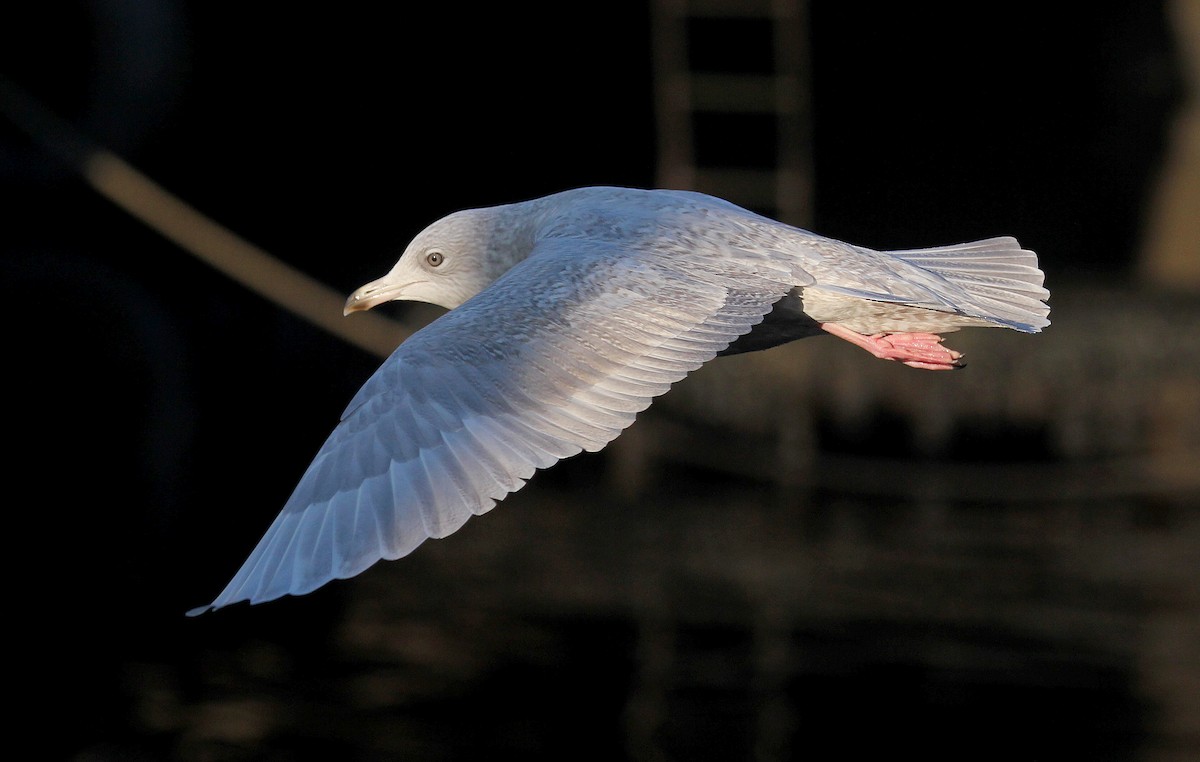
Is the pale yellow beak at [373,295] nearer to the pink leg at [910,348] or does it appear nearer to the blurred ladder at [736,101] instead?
the pink leg at [910,348]

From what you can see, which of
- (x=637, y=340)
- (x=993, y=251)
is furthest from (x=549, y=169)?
(x=637, y=340)

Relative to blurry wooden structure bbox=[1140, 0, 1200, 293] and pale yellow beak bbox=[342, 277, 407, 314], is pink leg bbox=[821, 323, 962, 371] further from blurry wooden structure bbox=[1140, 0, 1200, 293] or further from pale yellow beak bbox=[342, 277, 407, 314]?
blurry wooden structure bbox=[1140, 0, 1200, 293]

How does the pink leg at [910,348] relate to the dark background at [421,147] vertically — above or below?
above

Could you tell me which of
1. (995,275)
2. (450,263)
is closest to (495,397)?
(450,263)

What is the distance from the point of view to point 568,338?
11.8 ft

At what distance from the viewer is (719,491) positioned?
41.8 feet

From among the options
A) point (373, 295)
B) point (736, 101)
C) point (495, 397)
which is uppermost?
point (495, 397)

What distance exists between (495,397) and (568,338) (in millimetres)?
187

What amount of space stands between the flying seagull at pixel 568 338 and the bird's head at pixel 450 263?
14 millimetres

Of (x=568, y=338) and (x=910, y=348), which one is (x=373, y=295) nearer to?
(x=568, y=338)

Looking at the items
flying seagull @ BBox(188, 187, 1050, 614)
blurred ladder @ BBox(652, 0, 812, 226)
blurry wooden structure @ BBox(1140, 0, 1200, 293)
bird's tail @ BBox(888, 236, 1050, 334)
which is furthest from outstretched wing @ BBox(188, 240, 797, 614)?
Result: blurry wooden structure @ BBox(1140, 0, 1200, 293)

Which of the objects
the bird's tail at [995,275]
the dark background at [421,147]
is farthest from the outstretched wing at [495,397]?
the dark background at [421,147]

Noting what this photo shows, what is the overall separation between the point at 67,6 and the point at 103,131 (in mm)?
805

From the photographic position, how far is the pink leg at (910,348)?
4258 mm
